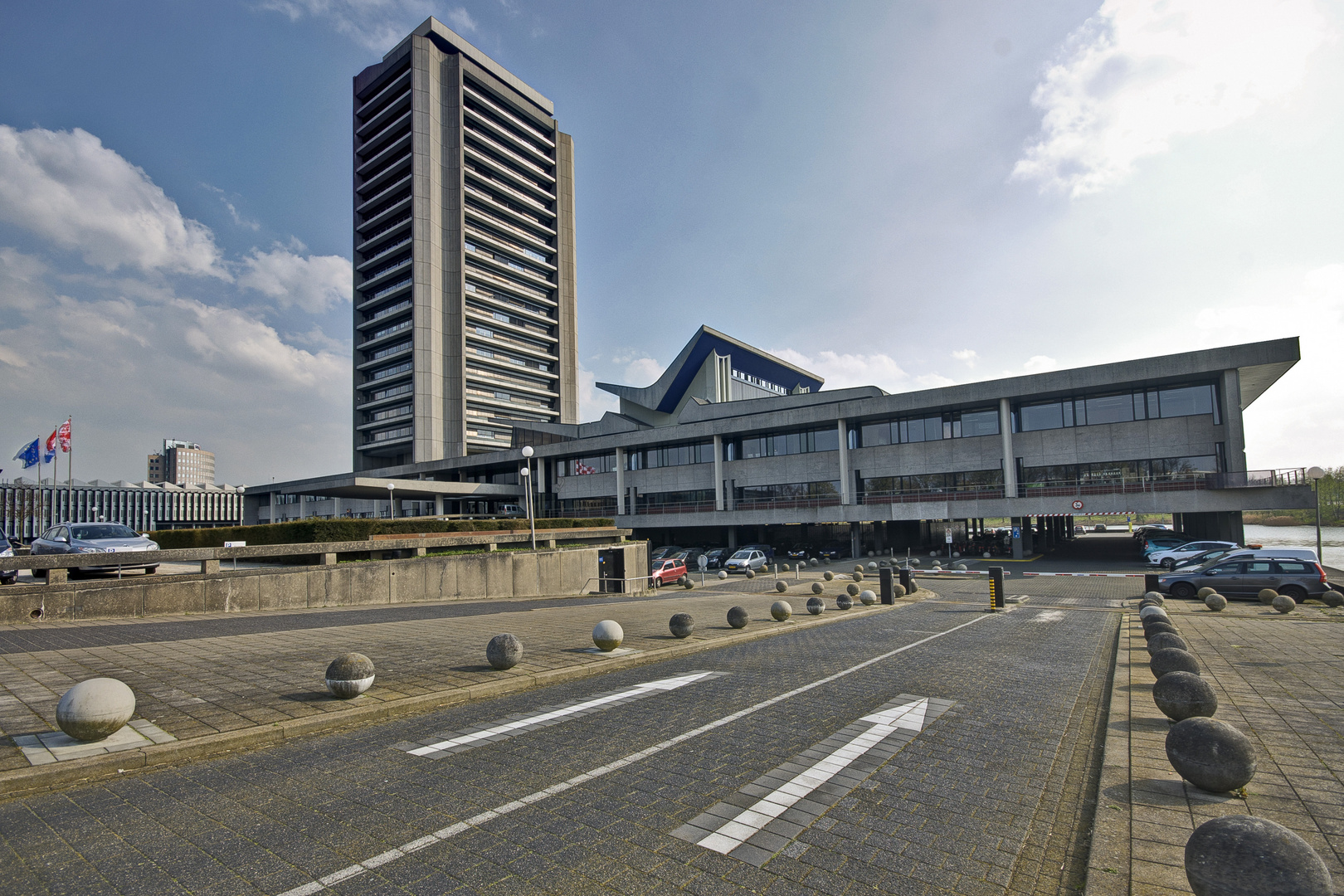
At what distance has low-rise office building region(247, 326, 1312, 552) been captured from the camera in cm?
3719

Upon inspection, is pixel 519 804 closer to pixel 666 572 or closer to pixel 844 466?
pixel 666 572

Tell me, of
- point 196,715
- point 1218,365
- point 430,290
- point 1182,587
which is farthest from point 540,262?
point 196,715

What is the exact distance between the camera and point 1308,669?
379 inches

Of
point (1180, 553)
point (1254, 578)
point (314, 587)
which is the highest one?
point (314, 587)

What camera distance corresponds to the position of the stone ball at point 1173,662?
788 cm

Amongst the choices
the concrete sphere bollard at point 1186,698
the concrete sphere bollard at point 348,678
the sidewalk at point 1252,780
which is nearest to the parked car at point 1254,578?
the sidewalk at point 1252,780

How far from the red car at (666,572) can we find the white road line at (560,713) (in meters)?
22.0

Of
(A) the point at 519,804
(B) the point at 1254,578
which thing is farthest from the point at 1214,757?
(B) the point at 1254,578

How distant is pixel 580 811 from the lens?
16.2 ft

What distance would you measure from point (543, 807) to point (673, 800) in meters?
1.02

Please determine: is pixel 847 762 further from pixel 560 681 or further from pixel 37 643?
pixel 37 643

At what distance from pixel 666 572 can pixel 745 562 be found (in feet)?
26.2

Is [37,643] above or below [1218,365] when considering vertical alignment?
below

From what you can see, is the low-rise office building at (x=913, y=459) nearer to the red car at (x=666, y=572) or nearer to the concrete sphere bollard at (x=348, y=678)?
the red car at (x=666, y=572)
